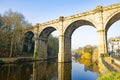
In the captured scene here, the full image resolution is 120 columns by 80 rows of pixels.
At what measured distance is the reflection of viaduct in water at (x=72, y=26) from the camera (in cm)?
3066

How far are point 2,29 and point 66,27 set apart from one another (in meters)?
21.9

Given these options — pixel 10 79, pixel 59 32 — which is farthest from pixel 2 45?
pixel 10 79

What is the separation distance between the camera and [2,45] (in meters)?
43.8

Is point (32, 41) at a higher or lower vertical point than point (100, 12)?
lower

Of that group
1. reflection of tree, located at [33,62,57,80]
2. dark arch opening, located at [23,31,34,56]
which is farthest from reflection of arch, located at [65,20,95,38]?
dark arch opening, located at [23,31,34,56]

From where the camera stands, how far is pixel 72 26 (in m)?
41.4

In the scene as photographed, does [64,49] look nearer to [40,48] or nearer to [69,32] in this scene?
[69,32]

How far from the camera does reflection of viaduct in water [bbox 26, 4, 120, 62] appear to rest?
30.7m

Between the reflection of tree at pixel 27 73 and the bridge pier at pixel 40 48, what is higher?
the bridge pier at pixel 40 48

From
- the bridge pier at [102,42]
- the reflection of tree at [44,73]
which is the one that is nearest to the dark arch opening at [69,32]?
the bridge pier at [102,42]

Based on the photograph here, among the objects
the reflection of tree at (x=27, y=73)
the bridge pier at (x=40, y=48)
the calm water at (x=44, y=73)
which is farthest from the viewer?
the bridge pier at (x=40, y=48)

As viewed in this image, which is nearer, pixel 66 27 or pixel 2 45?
pixel 66 27

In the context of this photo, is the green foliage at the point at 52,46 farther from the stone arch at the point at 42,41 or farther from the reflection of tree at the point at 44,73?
the reflection of tree at the point at 44,73

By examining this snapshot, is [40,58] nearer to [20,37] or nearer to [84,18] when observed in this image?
[20,37]
